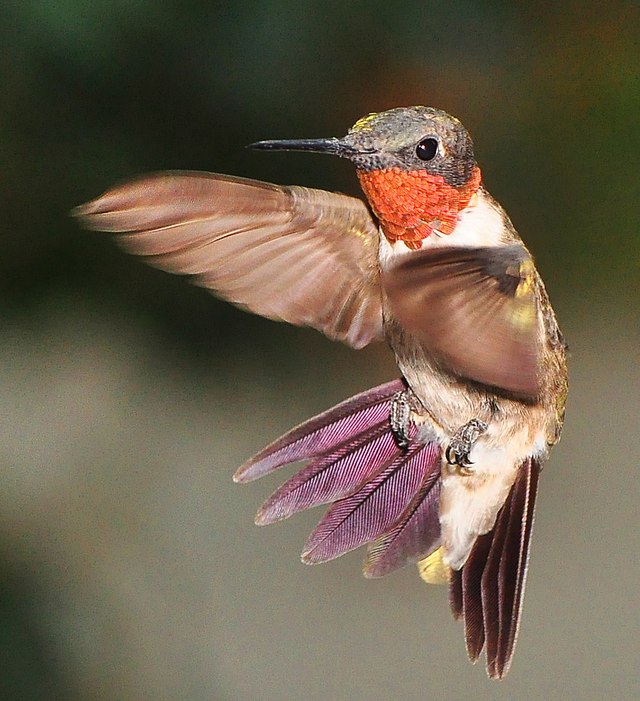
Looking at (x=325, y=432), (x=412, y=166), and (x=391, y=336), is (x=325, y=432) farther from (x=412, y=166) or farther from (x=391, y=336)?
(x=412, y=166)

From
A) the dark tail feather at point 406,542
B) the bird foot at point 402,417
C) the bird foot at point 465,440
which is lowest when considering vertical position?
the dark tail feather at point 406,542

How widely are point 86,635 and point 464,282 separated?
111cm

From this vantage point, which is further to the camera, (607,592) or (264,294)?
(607,592)

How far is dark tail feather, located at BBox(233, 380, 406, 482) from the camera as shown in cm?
89

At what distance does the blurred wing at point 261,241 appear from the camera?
722 mm

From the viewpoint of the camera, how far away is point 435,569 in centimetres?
94

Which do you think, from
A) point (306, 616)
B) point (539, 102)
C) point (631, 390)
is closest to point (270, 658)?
point (306, 616)

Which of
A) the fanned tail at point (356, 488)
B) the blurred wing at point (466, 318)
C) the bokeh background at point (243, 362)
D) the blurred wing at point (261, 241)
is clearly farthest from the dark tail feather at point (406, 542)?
the bokeh background at point (243, 362)

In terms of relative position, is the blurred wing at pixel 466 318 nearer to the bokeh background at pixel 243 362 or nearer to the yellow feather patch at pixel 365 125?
the yellow feather patch at pixel 365 125

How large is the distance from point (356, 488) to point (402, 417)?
8 centimetres

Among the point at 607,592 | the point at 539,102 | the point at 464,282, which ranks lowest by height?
the point at 607,592

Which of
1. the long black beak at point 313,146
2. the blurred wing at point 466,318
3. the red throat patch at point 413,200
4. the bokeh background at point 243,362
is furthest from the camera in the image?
the bokeh background at point 243,362

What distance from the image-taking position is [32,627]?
1.47 meters

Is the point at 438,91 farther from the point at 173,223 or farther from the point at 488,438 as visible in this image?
the point at 173,223
